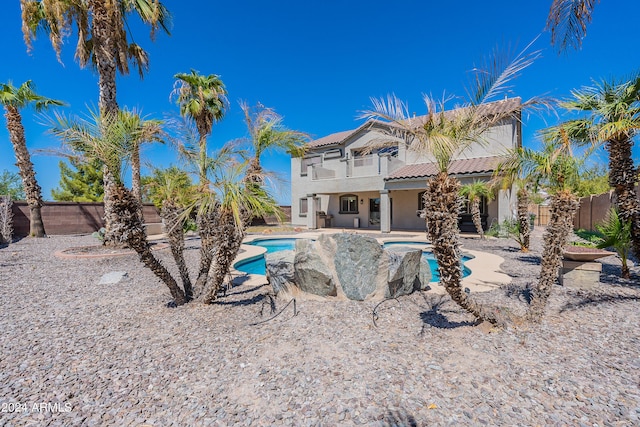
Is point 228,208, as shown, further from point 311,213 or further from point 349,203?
point 349,203

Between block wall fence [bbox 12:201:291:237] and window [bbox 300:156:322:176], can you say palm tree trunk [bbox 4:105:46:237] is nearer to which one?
block wall fence [bbox 12:201:291:237]

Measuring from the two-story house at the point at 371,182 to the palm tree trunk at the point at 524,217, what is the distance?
184 inches

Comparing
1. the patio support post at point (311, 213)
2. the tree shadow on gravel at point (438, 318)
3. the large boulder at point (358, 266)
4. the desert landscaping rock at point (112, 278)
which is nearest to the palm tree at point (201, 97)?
the patio support post at point (311, 213)

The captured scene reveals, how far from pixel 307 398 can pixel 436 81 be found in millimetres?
4381

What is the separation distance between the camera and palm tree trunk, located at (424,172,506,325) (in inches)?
148

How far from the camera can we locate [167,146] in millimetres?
5797

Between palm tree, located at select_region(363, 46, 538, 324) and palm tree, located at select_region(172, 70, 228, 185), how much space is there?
54.1ft

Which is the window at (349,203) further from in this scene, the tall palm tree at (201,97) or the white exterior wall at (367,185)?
the tall palm tree at (201,97)

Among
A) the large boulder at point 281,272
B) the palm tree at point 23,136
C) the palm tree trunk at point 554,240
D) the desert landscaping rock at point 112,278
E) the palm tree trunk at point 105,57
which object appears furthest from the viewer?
the palm tree at point 23,136

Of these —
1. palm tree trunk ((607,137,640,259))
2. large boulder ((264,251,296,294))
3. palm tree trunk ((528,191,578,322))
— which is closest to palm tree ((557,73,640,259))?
palm tree trunk ((607,137,640,259))

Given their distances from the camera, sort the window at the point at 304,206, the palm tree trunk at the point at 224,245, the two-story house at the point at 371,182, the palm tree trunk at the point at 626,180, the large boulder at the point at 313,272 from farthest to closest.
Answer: the window at the point at 304,206 < the two-story house at the point at 371,182 < the palm tree trunk at the point at 626,180 < the large boulder at the point at 313,272 < the palm tree trunk at the point at 224,245

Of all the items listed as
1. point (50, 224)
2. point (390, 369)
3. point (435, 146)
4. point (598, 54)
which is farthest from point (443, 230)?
point (50, 224)

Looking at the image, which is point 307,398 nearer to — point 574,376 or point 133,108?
point 574,376

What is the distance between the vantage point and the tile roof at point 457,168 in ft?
54.9
